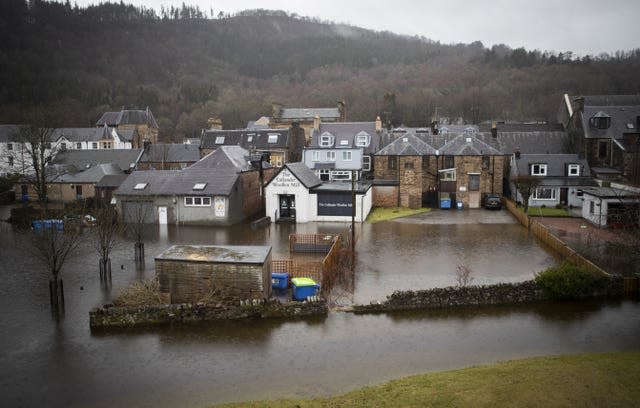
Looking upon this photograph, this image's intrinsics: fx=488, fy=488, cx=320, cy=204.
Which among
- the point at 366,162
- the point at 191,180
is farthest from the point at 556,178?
the point at 191,180

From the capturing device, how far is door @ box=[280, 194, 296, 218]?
4050 centimetres

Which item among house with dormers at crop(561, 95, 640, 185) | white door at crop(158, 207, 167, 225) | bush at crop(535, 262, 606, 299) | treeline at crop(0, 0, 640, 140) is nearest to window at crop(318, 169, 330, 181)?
white door at crop(158, 207, 167, 225)

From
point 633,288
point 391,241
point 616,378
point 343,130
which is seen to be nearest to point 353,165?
point 343,130

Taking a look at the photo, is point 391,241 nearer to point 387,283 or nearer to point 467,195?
point 387,283

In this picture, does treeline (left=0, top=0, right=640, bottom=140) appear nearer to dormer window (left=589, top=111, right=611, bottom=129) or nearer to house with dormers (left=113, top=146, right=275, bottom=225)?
house with dormers (left=113, top=146, right=275, bottom=225)

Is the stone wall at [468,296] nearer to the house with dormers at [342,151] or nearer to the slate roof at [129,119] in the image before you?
the house with dormers at [342,151]

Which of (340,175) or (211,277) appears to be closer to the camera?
(211,277)

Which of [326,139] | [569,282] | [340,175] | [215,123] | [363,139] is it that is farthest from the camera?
[215,123]

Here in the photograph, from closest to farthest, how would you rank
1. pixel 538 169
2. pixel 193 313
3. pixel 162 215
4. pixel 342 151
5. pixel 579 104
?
pixel 193 313 < pixel 162 215 < pixel 538 169 < pixel 342 151 < pixel 579 104

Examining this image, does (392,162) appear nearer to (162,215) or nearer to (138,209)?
(162,215)

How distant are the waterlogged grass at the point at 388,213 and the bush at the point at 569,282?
19.5 m

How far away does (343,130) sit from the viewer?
56094mm

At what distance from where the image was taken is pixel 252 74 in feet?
546

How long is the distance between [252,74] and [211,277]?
510ft
